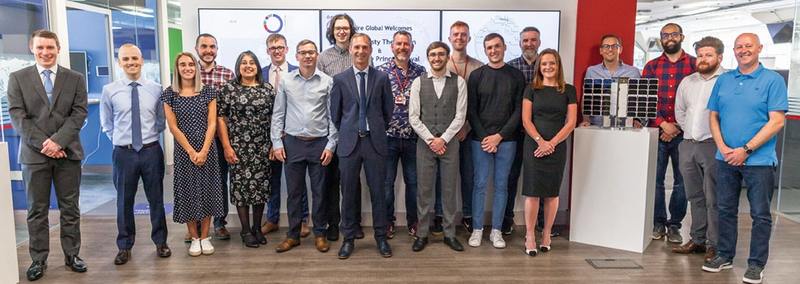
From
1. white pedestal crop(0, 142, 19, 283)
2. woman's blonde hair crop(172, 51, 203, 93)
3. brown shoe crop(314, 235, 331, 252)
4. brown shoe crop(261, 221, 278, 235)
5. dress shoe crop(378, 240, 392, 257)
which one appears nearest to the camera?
white pedestal crop(0, 142, 19, 283)

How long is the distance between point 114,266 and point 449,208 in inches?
95.5

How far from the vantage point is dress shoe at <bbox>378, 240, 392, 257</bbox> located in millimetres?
4148

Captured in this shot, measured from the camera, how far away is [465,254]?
13.8 ft

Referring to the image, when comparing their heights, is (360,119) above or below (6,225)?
above

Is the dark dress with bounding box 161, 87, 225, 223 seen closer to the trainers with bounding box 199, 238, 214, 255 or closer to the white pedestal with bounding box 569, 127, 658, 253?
the trainers with bounding box 199, 238, 214, 255

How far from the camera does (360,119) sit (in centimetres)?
398

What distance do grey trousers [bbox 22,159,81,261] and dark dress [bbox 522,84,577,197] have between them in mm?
3127

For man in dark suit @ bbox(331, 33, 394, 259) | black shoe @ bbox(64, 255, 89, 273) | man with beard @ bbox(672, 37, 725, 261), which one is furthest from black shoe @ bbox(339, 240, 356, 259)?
man with beard @ bbox(672, 37, 725, 261)

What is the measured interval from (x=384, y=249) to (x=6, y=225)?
7.83ft

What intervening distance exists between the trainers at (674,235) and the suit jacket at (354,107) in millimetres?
2483

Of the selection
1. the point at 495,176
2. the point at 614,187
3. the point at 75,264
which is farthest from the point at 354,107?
the point at 75,264

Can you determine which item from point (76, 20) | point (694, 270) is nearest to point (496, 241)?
point (694, 270)

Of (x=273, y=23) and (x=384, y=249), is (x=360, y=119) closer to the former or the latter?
(x=384, y=249)

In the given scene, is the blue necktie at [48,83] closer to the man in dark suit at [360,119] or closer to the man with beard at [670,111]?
the man in dark suit at [360,119]
